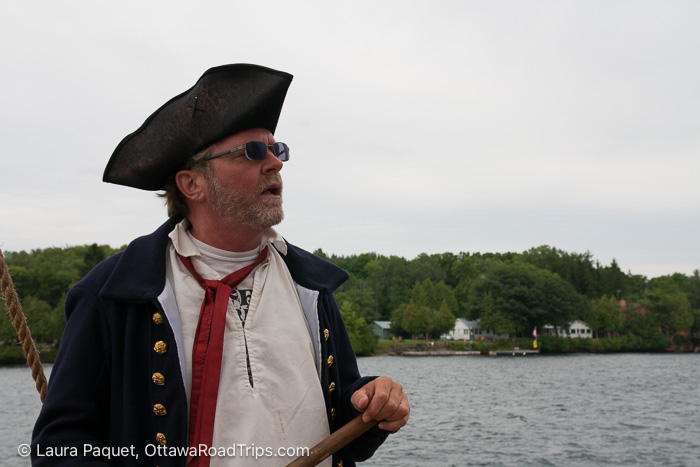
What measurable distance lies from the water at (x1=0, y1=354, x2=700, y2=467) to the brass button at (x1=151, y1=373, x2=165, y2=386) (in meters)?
23.5

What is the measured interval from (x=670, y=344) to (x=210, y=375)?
120 m

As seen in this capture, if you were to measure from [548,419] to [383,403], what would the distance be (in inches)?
1472

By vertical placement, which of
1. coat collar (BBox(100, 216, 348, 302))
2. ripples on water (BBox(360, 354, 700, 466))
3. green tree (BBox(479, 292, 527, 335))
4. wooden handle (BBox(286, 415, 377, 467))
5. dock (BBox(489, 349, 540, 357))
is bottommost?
ripples on water (BBox(360, 354, 700, 466))

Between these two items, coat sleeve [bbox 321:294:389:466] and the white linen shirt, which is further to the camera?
coat sleeve [bbox 321:294:389:466]

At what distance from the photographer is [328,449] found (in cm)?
260

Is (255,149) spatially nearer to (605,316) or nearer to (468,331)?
(605,316)

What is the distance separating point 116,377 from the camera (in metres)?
2.57

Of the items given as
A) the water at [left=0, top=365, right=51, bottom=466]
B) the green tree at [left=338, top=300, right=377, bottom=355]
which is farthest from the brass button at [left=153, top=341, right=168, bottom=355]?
the green tree at [left=338, top=300, right=377, bottom=355]

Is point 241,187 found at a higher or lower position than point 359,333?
higher

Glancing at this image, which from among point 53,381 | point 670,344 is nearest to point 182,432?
point 53,381

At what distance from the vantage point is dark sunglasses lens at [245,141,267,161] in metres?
2.84

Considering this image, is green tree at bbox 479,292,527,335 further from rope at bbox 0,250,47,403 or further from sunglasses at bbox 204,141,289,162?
rope at bbox 0,250,47,403

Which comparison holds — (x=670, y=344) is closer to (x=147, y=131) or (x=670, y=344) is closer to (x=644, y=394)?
(x=644, y=394)

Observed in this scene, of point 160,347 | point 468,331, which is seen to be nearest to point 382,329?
point 468,331
